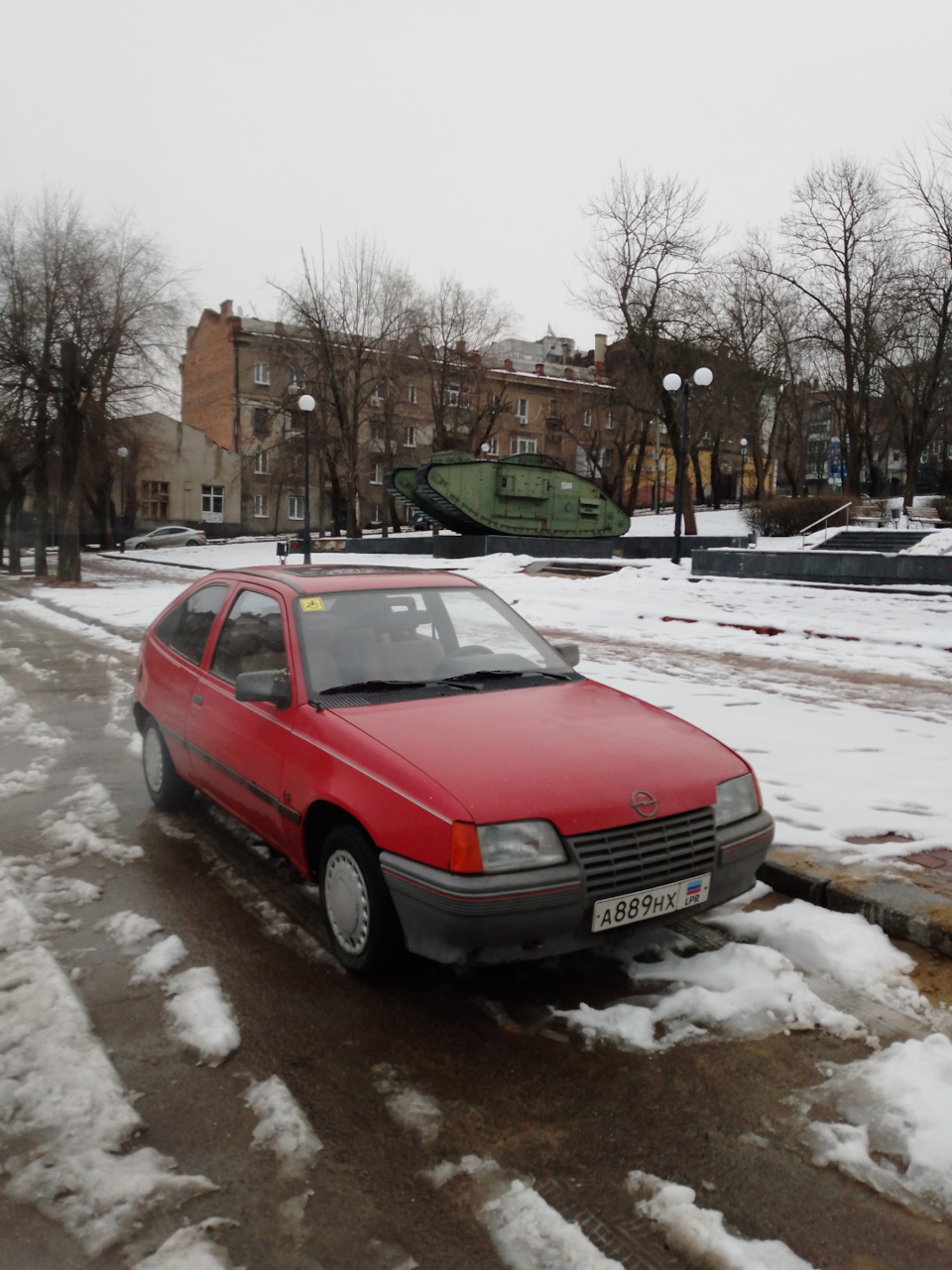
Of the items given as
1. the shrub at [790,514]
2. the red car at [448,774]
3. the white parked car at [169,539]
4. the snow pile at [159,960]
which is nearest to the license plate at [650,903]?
the red car at [448,774]

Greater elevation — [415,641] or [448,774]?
[415,641]

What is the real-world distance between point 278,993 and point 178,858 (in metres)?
1.61

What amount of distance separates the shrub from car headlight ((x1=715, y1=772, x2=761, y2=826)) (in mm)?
31344

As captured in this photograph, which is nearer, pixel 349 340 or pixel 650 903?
pixel 650 903

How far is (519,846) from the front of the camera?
3027mm

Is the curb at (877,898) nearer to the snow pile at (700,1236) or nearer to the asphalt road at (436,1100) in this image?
the asphalt road at (436,1100)

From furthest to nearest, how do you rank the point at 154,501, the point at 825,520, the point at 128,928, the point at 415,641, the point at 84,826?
the point at 154,501 → the point at 825,520 → the point at 84,826 → the point at 415,641 → the point at 128,928

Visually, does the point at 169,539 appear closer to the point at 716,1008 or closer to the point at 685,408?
the point at 685,408

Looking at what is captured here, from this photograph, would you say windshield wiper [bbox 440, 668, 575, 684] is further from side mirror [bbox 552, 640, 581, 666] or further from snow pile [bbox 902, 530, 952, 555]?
snow pile [bbox 902, 530, 952, 555]

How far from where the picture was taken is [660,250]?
34.6m

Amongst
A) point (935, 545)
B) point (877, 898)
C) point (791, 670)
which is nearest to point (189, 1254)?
point (877, 898)

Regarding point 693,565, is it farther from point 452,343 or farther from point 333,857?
point 452,343

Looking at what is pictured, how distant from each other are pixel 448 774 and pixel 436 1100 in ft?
3.19

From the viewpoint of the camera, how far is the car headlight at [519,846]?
9.81 feet
